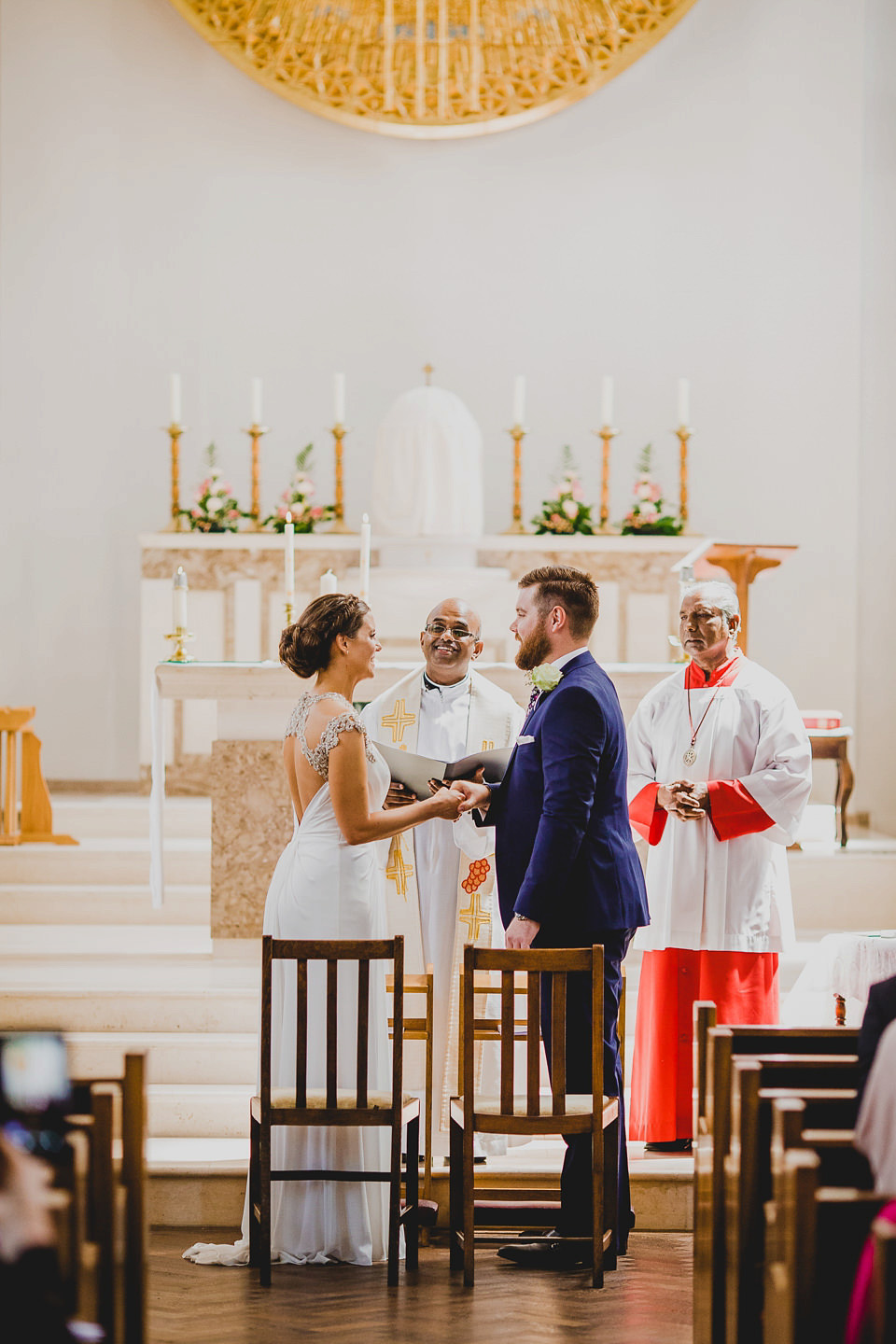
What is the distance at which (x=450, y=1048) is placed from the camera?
187 inches

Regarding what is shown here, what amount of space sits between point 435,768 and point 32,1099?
1.80 m

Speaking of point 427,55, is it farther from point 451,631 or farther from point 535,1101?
point 535,1101

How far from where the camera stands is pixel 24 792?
286 inches

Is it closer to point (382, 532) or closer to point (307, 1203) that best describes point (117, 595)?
point (382, 532)

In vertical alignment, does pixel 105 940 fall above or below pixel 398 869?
below

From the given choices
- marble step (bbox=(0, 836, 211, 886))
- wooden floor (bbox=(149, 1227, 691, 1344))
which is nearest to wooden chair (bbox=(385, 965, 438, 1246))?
wooden floor (bbox=(149, 1227, 691, 1344))

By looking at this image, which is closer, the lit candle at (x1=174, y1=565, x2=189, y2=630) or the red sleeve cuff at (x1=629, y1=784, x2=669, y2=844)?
the red sleeve cuff at (x1=629, y1=784, x2=669, y2=844)

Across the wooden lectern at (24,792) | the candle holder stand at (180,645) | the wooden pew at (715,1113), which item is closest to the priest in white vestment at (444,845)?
the candle holder stand at (180,645)

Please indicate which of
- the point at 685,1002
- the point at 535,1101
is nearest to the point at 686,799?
the point at 685,1002

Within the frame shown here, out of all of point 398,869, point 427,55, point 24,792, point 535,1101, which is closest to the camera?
point 535,1101

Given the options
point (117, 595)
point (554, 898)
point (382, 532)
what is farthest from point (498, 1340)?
point (117, 595)

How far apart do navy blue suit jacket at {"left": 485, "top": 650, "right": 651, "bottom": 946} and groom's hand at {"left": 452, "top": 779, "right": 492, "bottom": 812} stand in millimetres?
62

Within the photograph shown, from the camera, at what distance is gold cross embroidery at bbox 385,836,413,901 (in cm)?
489

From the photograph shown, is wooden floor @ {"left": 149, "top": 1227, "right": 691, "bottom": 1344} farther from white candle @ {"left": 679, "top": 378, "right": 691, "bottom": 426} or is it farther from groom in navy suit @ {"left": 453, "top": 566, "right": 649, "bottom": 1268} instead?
white candle @ {"left": 679, "top": 378, "right": 691, "bottom": 426}
